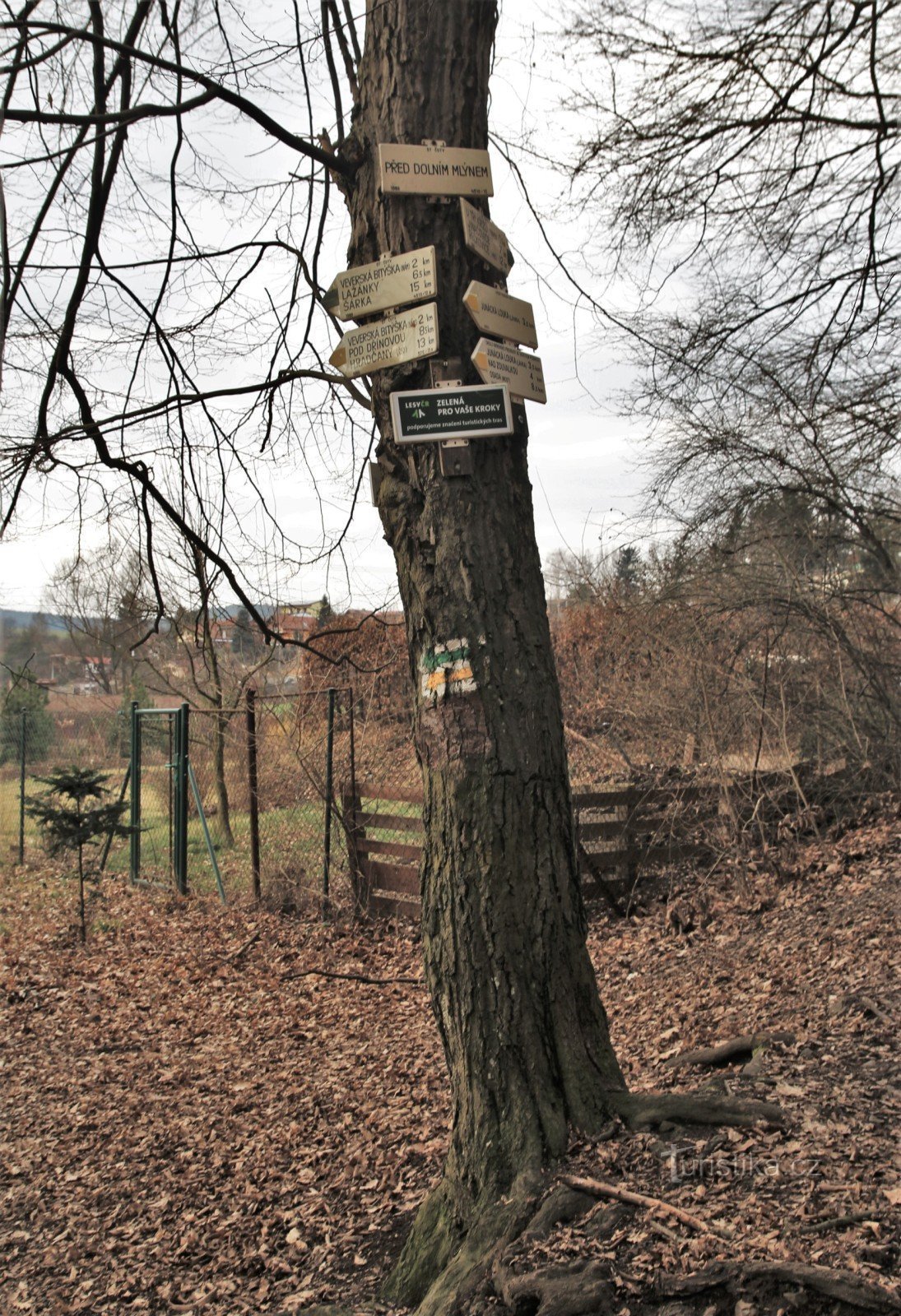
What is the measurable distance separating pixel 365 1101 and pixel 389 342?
3780mm

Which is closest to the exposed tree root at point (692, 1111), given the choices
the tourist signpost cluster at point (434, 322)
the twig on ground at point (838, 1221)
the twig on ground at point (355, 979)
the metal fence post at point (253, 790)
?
the twig on ground at point (838, 1221)

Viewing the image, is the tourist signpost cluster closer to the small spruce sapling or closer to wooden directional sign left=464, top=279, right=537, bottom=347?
wooden directional sign left=464, top=279, right=537, bottom=347

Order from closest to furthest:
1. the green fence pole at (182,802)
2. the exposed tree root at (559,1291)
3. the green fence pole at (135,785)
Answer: the exposed tree root at (559,1291), the green fence pole at (182,802), the green fence pole at (135,785)

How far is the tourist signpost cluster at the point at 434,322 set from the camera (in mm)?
3250

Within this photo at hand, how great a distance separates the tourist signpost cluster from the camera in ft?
10.7

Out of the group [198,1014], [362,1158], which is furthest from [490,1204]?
[198,1014]

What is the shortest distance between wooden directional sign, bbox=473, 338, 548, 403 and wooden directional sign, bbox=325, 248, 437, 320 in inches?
10.0

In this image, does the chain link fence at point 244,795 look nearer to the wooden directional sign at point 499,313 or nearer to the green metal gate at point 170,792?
the green metal gate at point 170,792

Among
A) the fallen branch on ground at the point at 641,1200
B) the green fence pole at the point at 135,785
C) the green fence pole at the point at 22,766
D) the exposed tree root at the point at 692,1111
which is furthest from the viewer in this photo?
the green fence pole at the point at 22,766

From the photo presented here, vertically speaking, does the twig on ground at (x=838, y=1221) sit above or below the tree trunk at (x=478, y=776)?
below

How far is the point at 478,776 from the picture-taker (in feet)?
10.3

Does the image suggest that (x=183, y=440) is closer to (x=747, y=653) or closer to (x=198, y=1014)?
(x=198, y=1014)

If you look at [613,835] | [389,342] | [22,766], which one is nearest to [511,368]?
[389,342]

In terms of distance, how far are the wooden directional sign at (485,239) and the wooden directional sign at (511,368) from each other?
0.99ft
